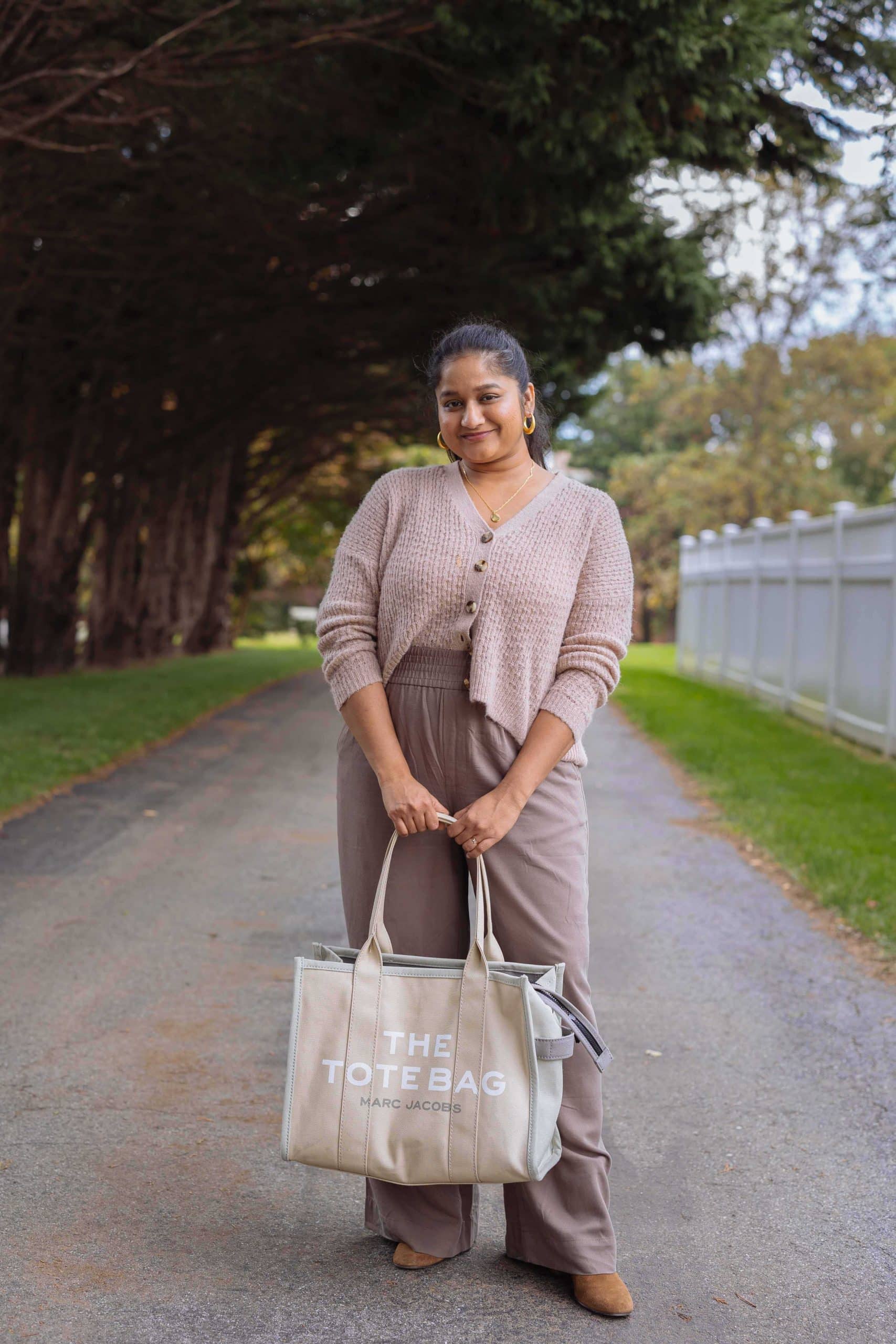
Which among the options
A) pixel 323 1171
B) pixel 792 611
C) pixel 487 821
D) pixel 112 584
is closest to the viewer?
pixel 487 821

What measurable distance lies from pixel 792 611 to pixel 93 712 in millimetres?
7782

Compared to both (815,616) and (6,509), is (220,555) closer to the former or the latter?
(6,509)

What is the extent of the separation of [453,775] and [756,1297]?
1340 millimetres

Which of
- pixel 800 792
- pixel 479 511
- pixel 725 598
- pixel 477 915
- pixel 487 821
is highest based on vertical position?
pixel 479 511

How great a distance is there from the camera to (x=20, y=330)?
16.4m

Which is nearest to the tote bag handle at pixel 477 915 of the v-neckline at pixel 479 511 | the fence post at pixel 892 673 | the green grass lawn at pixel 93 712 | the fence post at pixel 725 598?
the v-neckline at pixel 479 511

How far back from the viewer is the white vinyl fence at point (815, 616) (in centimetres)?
1214

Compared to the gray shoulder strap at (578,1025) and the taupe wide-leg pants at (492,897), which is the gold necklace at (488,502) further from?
the gray shoulder strap at (578,1025)

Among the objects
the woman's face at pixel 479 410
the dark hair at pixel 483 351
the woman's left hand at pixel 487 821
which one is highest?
the dark hair at pixel 483 351

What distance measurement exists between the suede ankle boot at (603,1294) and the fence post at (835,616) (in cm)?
1116

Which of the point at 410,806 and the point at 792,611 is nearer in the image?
the point at 410,806

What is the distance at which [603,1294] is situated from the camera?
3.01 meters

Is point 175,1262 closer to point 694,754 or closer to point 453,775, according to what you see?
point 453,775

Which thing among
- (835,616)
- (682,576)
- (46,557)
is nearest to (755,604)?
(835,616)
